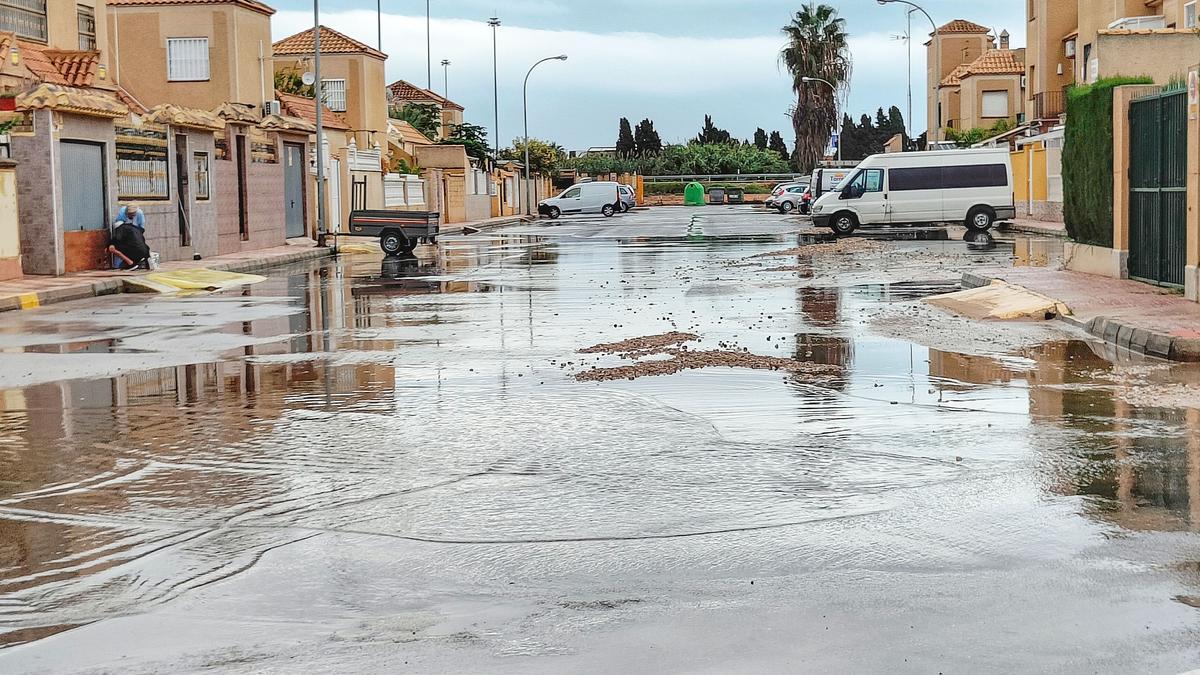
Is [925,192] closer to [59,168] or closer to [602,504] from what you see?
[59,168]

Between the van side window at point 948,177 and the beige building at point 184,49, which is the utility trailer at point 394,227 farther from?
the beige building at point 184,49

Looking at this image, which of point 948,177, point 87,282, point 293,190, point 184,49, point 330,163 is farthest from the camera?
point 184,49

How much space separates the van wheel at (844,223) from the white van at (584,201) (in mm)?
36602

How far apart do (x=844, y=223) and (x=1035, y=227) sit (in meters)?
5.96

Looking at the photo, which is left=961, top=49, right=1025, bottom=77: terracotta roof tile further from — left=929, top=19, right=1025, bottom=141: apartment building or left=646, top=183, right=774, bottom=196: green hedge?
left=646, top=183, right=774, bottom=196: green hedge

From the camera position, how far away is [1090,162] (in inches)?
878

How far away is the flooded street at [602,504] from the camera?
17.5 ft

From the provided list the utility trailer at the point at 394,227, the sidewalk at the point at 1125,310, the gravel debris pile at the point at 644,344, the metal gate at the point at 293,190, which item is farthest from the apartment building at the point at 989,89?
the gravel debris pile at the point at 644,344

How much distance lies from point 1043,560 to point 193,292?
20.8 meters

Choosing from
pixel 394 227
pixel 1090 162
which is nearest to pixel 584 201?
pixel 394 227

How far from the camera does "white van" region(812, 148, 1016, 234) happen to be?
4256 centimetres

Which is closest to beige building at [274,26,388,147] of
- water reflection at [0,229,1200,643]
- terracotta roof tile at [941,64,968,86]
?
terracotta roof tile at [941,64,968,86]

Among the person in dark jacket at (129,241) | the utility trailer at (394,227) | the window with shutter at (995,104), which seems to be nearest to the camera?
the person in dark jacket at (129,241)

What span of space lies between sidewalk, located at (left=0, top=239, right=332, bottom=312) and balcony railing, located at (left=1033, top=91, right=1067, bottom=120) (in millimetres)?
36128
